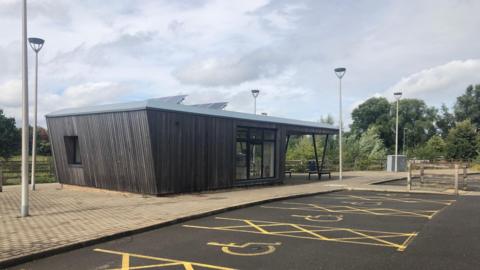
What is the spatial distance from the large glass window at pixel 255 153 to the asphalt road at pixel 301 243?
19.5ft

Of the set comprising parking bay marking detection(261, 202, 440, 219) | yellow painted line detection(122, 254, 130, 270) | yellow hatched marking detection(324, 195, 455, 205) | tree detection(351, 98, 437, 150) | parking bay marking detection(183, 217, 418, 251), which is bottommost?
yellow hatched marking detection(324, 195, 455, 205)

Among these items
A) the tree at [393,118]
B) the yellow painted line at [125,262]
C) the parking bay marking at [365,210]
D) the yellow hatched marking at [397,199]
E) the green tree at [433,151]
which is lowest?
the yellow hatched marking at [397,199]

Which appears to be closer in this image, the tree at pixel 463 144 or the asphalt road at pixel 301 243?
the asphalt road at pixel 301 243

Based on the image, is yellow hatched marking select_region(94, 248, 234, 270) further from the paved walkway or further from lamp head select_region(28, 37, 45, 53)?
lamp head select_region(28, 37, 45, 53)

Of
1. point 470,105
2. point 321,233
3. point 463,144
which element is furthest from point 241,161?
point 470,105

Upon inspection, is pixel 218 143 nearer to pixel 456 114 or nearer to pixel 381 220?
pixel 381 220

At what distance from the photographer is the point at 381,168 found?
36.5 m

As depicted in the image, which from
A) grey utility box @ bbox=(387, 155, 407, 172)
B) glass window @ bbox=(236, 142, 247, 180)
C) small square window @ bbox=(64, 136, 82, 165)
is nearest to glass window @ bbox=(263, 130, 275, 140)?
glass window @ bbox=(236, 142, 247, 180)

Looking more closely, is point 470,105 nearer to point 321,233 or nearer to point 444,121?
point 444,121

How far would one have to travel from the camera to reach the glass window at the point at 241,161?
691 inches

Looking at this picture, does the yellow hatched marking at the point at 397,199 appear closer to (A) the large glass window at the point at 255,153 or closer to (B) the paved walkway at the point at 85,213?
(B) the paved walkway at the point at 85,213

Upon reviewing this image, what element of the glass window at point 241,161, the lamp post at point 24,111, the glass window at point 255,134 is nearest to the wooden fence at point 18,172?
the glass window at point 241,161

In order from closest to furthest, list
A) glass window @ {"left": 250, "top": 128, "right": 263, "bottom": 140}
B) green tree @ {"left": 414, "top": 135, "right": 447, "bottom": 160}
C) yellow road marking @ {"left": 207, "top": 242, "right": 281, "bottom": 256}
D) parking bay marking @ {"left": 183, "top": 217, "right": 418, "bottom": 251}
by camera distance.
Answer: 1. yellow road marking @ {"left": 207, "top": 242, "right": 281, "bottom": 256}
2. parking bay marking @ {"left": 183, "top": 217, "right": 418, "bottom": 251}
3. glass window @ {"left": 250, "top": 128, "right": 263, "bottom": 140}
4. green tree @ {"left": 414, "top": 135, "right": 447, "bottom": 160}

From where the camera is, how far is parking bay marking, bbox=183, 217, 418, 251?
25.4 feet
